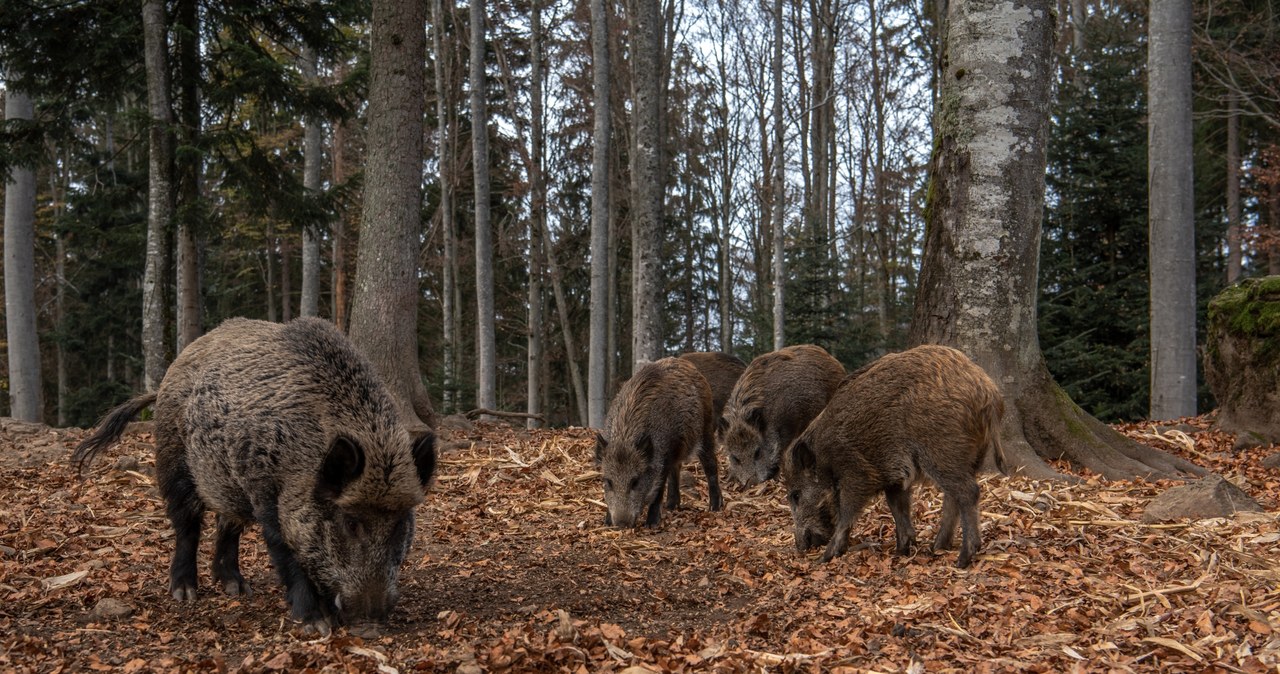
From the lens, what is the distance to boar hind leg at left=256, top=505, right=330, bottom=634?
4.72 meters

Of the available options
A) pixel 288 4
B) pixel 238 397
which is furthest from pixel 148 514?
pixel 288 4

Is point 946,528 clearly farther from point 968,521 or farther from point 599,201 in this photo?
point 599,201

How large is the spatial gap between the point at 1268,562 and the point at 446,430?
914cm

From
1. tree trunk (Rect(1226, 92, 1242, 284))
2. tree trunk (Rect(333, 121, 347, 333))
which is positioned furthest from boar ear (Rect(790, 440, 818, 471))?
tree trunk (Rect(333, 121, 347, 333))

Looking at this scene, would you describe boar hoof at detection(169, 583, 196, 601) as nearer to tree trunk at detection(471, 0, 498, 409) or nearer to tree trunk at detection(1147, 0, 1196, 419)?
tree trunk at detection(1147, 0, 1196, 419)

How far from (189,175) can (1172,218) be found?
53.0ft

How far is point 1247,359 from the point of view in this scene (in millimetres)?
9922

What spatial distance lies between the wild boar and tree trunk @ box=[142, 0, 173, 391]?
906 centimetres

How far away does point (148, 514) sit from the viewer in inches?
310

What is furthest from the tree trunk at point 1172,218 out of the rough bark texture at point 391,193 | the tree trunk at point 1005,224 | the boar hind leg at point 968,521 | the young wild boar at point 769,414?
the rough bark texture at point 391,193

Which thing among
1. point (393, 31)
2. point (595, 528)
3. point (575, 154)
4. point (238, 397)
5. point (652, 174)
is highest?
point (575, 154)

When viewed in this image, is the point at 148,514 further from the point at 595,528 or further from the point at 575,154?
the point at 575,154

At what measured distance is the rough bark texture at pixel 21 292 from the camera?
20422 millimetres

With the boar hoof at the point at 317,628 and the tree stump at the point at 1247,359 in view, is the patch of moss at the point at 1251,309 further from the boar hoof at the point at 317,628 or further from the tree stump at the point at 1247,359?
the boar hoof at the point at 317,628
